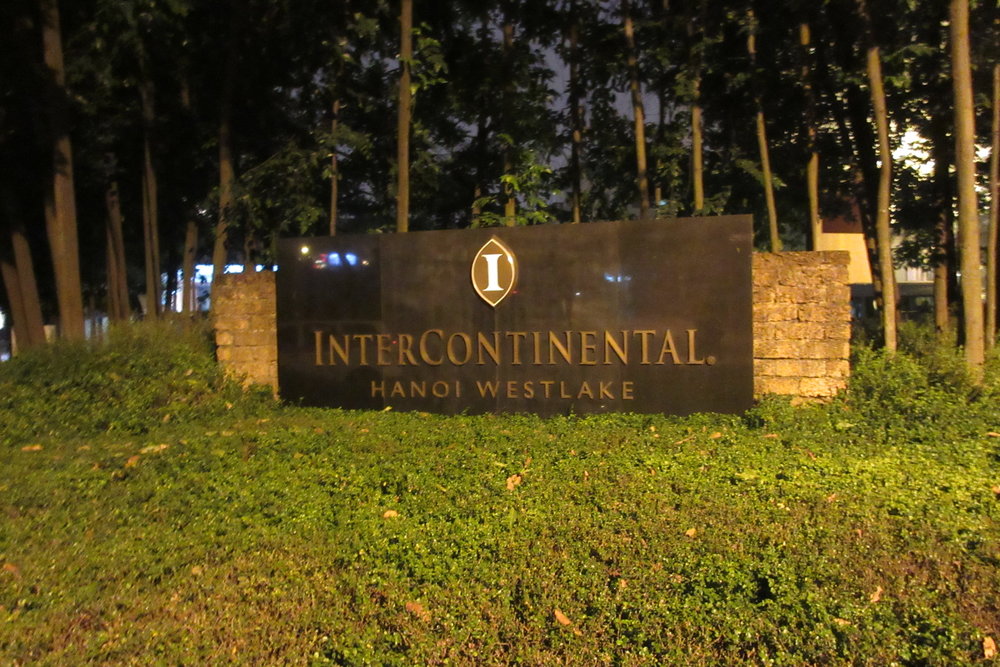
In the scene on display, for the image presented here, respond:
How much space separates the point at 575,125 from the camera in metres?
16.7

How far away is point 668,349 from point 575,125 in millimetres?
9042

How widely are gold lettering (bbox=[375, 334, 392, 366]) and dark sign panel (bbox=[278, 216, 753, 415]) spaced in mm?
15

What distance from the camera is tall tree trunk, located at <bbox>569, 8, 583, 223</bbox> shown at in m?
16.1

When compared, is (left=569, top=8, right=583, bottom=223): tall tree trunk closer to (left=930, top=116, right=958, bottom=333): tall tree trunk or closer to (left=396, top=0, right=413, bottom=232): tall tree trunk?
(left=396, top=0, right=413, bottom=232): tall tree trunk

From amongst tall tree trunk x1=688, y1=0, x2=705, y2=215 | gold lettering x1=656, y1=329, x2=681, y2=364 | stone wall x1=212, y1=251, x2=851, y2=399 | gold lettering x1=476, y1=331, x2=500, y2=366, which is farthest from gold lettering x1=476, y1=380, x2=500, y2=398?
tall tree trunk x1=688, y1=0, x2=705, y2=215

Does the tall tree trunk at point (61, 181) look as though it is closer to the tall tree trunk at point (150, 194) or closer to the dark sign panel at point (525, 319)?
the tall tree trunk at point (150, 194)

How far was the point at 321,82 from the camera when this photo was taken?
15930mm

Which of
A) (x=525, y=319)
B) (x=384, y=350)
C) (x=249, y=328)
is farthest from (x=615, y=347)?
(x=249, y=328)

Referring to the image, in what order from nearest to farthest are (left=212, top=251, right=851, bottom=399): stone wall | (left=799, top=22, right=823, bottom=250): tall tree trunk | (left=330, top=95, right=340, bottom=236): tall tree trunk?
(left=212, top=251, right=851, bottom=399): stone wall
(left=799, top=22, right=823, bottom=250): tall tree trunk
(left=330, top=95, right=340, bottom=236): tall tree trunk

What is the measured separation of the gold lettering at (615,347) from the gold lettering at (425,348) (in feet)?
5.72

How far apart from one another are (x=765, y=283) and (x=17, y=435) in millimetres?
7312

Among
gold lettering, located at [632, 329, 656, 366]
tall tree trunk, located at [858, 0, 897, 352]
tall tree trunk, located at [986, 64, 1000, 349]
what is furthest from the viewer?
tall tree trunk, located at [986, 64, 1000, 349]

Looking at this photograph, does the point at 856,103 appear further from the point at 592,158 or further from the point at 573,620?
the point at 573,620

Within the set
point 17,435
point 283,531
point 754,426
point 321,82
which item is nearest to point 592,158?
point 321,82
